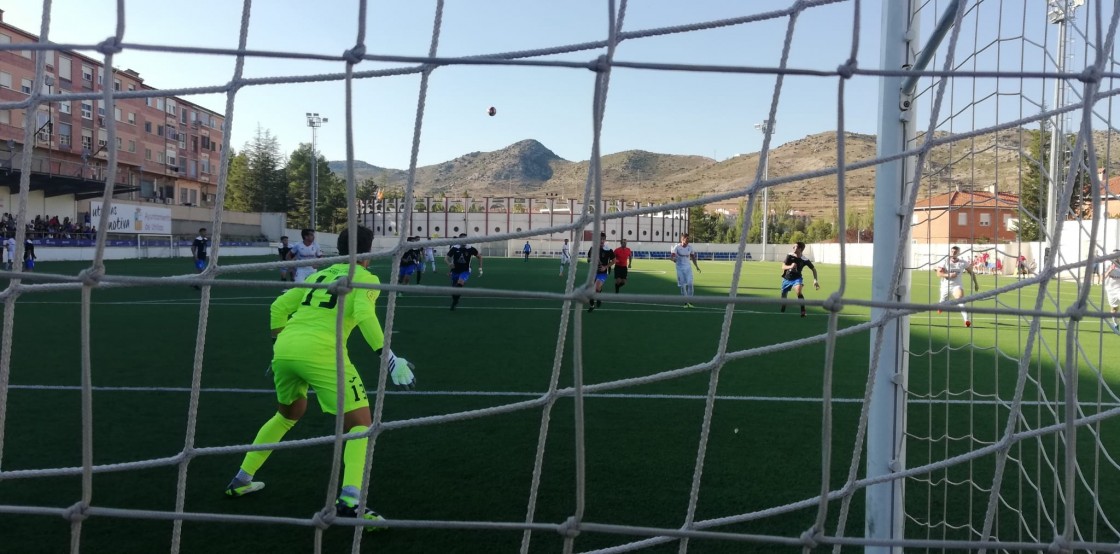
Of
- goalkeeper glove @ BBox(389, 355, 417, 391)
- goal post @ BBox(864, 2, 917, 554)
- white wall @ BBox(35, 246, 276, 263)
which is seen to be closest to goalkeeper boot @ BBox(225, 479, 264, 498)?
goalkeeper glove @ BBox(389, 355, 417, 391)

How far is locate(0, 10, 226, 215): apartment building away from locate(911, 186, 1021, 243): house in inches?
112

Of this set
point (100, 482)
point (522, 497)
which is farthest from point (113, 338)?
point (522, 497)

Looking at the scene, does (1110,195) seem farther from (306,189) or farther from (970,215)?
(306,189)

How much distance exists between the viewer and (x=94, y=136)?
90.4 feet

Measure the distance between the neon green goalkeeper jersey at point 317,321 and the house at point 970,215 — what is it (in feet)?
8.45

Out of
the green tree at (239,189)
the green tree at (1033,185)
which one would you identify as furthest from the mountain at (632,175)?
the green tree at (1033,185)

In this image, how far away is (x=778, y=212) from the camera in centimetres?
8638

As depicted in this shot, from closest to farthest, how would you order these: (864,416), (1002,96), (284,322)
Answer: (864,416) → (1002,96) → (284,322)

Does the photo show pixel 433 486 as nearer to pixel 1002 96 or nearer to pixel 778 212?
pixel 1002 96

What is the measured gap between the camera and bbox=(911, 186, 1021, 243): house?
10.8 ft

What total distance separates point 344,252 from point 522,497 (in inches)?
66.2

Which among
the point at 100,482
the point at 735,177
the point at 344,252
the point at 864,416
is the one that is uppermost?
the point at 735,177

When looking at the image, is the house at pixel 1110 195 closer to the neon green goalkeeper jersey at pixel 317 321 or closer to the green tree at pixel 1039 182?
the green tree at pixel 1039 182

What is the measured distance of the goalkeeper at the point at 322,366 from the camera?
388cm
